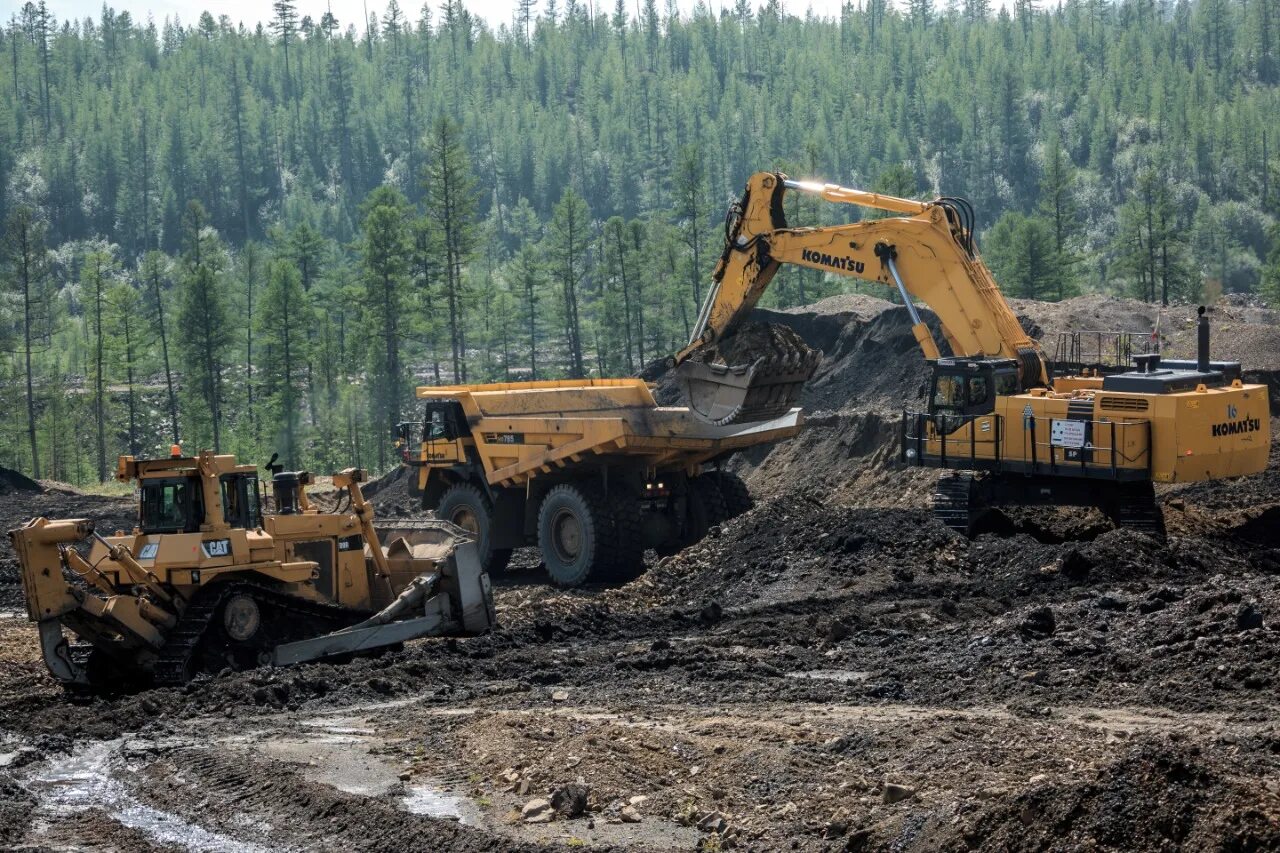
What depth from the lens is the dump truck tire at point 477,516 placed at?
26984mm

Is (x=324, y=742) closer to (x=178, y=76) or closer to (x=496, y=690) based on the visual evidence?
(x=496, y=690)

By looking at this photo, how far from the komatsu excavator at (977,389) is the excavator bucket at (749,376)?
3cm

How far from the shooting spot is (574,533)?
25656mm

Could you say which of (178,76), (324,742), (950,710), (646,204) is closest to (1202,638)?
(950,710)

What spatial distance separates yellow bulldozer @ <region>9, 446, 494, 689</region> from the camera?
54.1 feet

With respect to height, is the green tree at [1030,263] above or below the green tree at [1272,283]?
above

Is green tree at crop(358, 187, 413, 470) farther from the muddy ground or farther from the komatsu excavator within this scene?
the muddy ground

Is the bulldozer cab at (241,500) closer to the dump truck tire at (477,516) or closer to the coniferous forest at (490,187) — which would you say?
the dump truck tire at (477,516)

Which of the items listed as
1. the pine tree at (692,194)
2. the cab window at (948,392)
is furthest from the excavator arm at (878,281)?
the pine tree at (692,194)

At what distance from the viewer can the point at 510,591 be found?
82.9 ft

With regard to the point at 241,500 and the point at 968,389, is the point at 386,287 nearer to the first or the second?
Answer: the point at 968,389

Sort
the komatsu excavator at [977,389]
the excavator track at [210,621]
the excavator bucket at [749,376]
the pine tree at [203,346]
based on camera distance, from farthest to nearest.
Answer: the pine tree at [203,346] → the excavator bucket at [749,376] → the komatsu excavator at [977,389] → the excavator track at [210,621]

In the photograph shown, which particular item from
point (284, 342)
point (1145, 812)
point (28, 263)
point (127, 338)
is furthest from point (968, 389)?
point (28, 263)

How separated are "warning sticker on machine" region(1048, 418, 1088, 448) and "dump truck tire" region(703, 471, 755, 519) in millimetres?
5635
